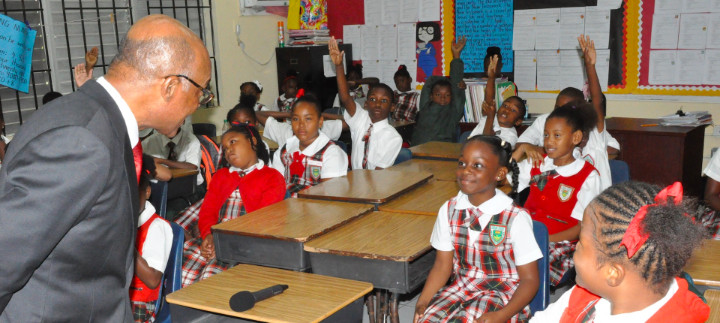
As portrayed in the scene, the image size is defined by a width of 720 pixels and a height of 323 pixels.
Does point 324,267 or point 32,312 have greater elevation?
point 32,312

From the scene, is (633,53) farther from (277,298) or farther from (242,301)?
(242,301)

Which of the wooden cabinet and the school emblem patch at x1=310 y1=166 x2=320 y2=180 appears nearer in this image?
the school emblem patch at x1=310 y1=166 x2=320 y2=180

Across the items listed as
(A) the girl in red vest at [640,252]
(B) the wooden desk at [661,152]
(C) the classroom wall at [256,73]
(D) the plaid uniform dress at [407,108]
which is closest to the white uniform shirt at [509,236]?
(A) the girl in red vest at [640,252]

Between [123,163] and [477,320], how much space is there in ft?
4.20

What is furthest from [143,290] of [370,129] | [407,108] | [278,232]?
[407,108]

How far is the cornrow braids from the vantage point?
4.14 ft

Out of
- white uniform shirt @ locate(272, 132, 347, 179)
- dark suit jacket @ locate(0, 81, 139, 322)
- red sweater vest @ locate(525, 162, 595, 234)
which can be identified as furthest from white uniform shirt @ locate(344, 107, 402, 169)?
dark suit jacket @ locate(0, 81, 139, 322)

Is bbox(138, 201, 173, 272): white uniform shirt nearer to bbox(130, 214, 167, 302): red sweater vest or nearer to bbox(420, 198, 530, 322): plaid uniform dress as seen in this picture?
bbox(130, 214, 167, 302): red sweater vest

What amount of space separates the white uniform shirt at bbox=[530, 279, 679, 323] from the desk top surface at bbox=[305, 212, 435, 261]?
0.62 m

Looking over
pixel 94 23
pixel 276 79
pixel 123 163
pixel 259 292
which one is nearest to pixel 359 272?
pixel 259 292

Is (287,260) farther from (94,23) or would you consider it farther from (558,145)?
(94,23)

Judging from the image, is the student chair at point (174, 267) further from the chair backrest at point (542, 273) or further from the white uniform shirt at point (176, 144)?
the white uniform shirt at point (176, 144)

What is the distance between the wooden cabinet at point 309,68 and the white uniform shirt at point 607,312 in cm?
514

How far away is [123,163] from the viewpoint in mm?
1118
